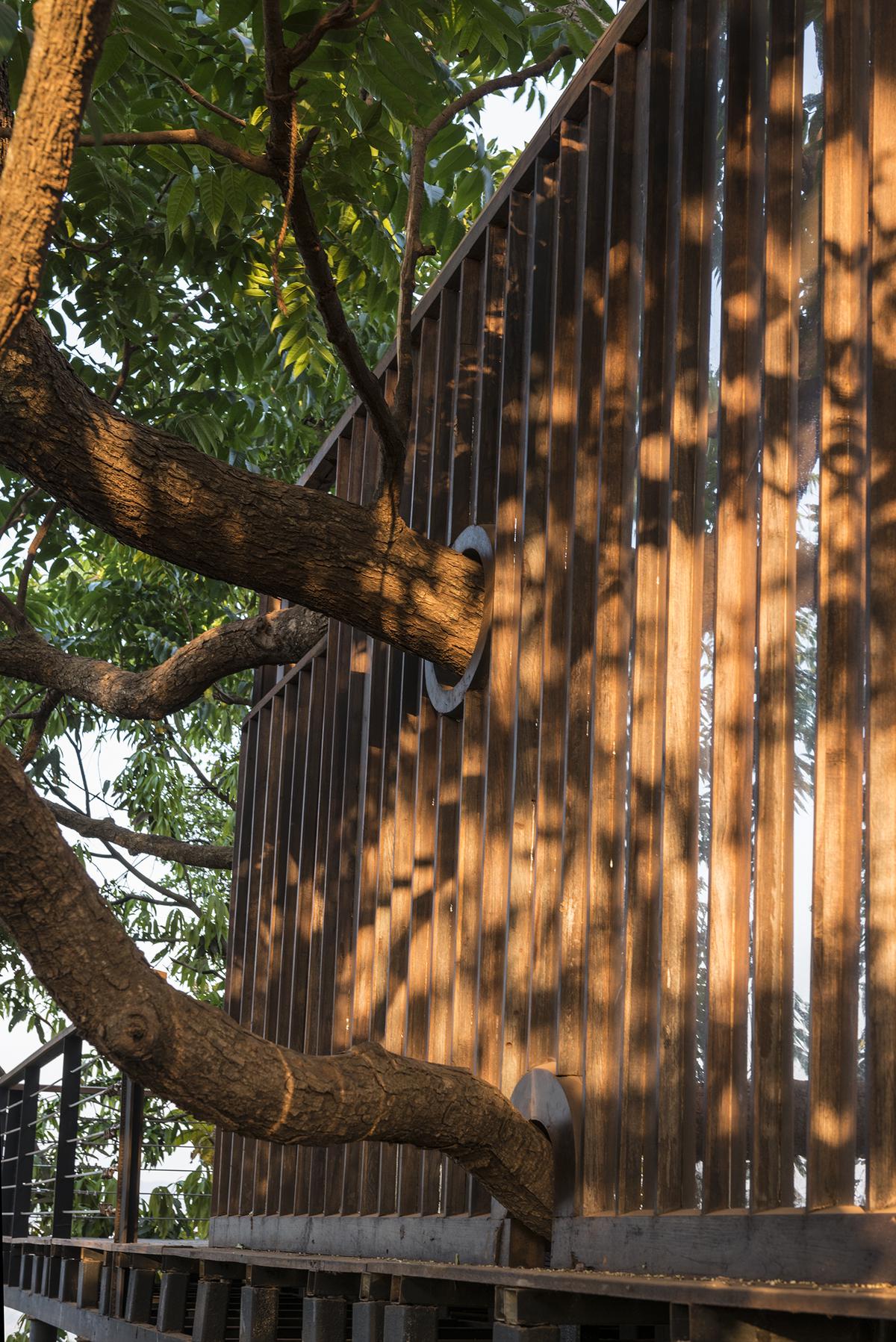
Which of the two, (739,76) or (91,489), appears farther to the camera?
(91,489)

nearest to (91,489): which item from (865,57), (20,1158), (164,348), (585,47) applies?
(865,57)

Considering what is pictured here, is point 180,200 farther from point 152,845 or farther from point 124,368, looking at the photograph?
point 152,845

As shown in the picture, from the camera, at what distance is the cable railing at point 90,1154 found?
8.07 m

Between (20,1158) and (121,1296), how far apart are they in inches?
127

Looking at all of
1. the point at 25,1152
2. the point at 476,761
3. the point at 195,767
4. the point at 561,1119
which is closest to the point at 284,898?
the point at 476,761

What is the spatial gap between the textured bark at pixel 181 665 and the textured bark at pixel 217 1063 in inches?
127

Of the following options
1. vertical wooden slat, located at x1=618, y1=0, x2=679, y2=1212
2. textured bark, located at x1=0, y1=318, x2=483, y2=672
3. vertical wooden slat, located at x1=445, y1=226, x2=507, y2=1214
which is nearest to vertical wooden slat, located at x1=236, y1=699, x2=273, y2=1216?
vertical wooden slat, located at x1=445, y1=226, x2=507, y2=1214

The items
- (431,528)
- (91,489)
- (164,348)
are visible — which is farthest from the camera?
(164,348)

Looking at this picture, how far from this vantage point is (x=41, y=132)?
6.08ft

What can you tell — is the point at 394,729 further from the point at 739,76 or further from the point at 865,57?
the point at 865,57

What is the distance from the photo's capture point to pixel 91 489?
154 inches

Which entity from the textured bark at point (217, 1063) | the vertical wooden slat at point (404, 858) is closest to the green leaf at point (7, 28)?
the textured bark at point (217, 1063)

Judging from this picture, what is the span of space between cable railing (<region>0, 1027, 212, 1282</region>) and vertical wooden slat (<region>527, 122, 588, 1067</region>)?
2.40 meters

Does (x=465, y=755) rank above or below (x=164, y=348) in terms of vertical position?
below
